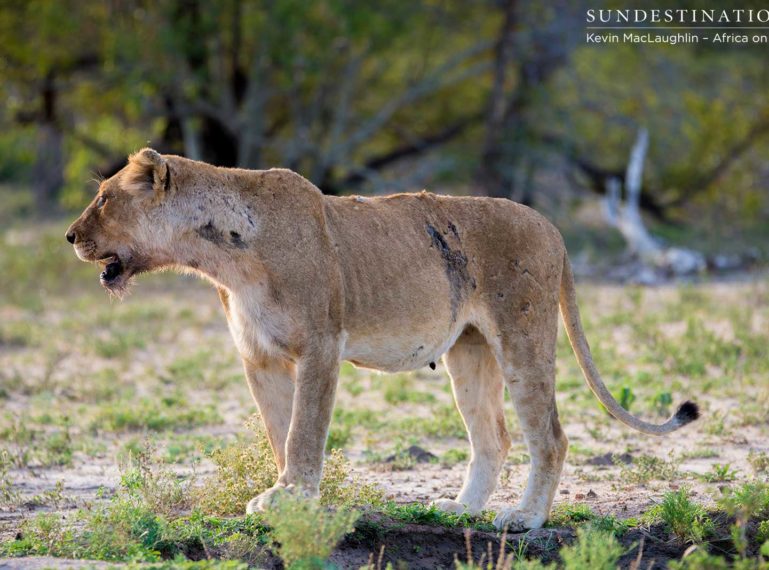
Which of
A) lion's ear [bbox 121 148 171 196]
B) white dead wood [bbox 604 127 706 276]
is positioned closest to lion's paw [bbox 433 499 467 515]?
Result: lion's ear [bbox 121 148 171 196]

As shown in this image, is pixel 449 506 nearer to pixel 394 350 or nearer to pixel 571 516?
pixel 571 516

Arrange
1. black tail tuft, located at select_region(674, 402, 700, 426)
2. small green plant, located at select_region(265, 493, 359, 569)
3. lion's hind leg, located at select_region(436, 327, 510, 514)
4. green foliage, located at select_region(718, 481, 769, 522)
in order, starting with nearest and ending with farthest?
small green plant, located at select_region(265, 493, 359, 569) < green foliage, located at select_region(718, 481, 769, 522) < black tail tuft, located at select_region(674, 402, 700, 426) < lion's hind leg, located at select_region(436, 327, 510, 514)

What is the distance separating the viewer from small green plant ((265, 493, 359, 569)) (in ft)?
13.4

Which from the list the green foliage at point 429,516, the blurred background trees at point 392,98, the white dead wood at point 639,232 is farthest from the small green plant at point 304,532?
the blurred background trees at point 392,98

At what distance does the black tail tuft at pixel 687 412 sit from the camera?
511cm

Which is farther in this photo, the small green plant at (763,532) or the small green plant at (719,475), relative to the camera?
the small green plant at (719,475)

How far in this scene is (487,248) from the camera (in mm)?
5328

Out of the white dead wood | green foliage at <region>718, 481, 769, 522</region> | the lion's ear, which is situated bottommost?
green foliage at <region>718, 481, 769, 522</region>

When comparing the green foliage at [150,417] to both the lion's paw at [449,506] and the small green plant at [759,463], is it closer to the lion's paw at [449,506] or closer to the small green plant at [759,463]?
the lion's paw at [449,506]

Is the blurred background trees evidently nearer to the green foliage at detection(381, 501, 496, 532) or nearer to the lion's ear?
the lion's ear

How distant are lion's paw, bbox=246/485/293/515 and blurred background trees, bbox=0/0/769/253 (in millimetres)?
10906

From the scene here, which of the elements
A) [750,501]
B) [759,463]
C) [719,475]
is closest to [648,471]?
[719,475]

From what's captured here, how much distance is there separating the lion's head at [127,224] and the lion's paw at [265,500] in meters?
1.11

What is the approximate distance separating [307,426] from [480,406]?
3.81 ft
